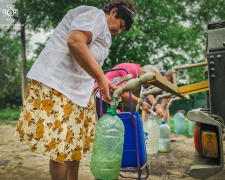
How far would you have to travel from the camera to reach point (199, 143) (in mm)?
1796

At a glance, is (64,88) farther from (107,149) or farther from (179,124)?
(179,124)

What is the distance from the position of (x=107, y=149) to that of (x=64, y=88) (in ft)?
1.85

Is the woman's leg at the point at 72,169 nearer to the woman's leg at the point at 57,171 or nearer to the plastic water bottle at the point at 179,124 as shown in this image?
the woman's leg at the point at 57,171

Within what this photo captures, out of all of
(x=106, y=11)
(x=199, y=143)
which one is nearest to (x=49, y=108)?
(x=106, y=11)

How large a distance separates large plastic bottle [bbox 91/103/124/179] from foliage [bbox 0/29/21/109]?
2049cm

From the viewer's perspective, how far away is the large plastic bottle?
5.00ft

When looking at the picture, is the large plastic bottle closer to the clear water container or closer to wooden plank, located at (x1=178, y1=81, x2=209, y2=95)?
the clear water container

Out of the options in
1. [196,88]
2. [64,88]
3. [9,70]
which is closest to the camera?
[64,88]

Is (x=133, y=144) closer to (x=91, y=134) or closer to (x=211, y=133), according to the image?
(x=91, y=134)

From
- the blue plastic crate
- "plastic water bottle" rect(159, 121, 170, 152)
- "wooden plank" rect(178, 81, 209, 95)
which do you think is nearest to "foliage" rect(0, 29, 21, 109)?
"plastic water bottle" rect(159, 121, 170, 152)

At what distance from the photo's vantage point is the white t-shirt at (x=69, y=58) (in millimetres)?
1466

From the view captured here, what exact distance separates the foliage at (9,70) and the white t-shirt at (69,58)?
20.4 meters

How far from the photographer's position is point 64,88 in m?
1.51

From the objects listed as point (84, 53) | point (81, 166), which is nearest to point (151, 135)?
point (81, 166)
